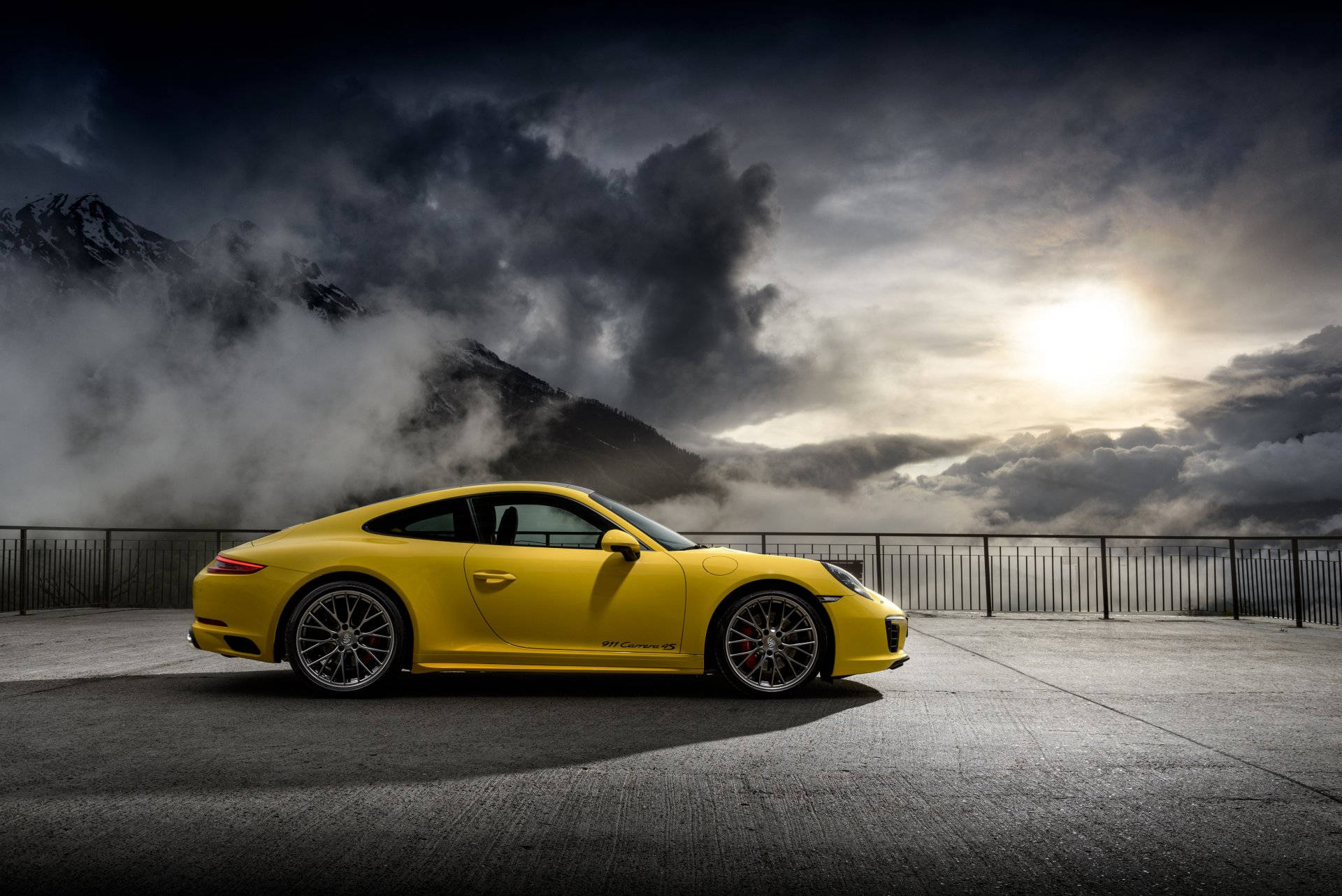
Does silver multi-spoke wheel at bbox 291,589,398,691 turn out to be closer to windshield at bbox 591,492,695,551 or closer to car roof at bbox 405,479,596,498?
car roof at bbox 405,479,596,498

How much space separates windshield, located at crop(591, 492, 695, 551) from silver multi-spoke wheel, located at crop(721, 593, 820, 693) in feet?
1.99

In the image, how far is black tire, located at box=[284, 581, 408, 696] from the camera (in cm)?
581

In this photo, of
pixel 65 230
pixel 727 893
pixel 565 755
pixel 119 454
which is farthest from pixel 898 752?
pixel 65 230

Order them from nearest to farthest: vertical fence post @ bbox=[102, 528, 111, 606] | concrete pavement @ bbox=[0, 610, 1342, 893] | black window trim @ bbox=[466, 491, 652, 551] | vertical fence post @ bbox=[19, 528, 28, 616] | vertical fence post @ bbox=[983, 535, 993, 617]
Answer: concrete pavement @ bbox=[0, 610, 1342, 893], black window trim @ bbox=[466, 491, 652, 551], vertical fence post @ bbox=[19, 528, 28, 616], vertical fence post @ bbox=[983, 535, 993, 617], vertical fence post @ bbox=[102, 528, 111, 606]

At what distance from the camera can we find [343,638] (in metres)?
5.86

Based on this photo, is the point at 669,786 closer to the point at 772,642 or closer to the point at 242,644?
the point at 772,642

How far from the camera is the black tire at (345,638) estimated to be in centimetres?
581

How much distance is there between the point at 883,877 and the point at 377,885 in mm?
1491

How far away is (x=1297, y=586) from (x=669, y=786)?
1311 cm

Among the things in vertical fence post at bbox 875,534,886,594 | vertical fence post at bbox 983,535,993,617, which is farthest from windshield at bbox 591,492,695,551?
vertical fence post at bbox 983,535,993,617

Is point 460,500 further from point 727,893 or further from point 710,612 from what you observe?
point 727,893

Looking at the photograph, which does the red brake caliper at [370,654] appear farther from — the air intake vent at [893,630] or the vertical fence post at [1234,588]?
the vertical fence post at [1234,588]

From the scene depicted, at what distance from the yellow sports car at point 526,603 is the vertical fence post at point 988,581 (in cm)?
857

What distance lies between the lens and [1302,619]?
13.5 meters
